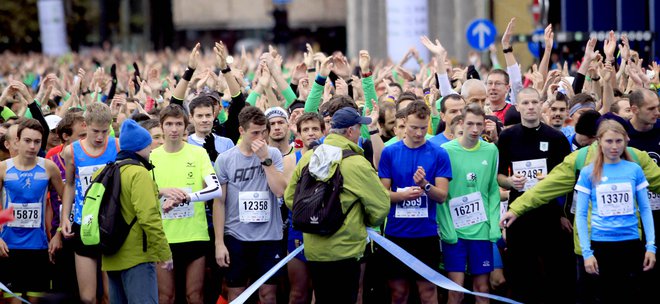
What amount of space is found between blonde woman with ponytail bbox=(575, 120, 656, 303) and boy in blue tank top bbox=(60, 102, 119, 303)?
352 centimetres

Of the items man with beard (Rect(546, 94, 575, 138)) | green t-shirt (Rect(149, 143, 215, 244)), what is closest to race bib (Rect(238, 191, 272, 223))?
green t-shirt (Rect(149, 143, 215, 244))

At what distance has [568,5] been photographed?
26.9 m

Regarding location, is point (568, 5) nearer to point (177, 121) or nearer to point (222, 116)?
point (222, 116)

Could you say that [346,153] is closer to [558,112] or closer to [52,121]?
[558,112]

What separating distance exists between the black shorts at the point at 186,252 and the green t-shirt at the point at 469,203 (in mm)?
1818

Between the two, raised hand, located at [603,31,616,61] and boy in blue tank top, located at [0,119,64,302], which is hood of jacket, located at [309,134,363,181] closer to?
boy in blue tank top, located at [0,119,64,302]

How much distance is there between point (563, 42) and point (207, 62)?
244 inches

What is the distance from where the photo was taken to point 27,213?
1079cm

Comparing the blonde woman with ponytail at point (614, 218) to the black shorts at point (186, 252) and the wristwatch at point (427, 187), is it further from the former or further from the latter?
the black shorts at point (186, 252)

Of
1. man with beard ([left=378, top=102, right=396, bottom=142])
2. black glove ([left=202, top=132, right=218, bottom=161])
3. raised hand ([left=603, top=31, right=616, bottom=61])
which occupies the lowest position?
black glove ([left=202, top=132, right=218, bottom=161])

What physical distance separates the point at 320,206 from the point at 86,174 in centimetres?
211

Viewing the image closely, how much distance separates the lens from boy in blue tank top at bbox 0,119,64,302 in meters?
10.7

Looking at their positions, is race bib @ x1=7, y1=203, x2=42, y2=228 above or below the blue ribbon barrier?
above

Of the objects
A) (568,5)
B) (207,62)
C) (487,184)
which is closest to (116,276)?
(487,184)
